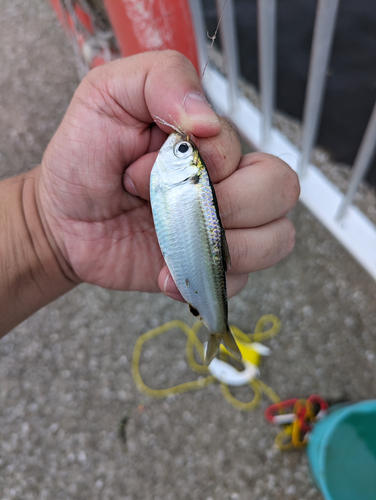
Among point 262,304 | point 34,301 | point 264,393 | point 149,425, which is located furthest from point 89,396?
point 262,304

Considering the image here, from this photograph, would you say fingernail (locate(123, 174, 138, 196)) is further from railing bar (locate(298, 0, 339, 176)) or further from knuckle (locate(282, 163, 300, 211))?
railing bar (locate(298, 0, 339, 176))

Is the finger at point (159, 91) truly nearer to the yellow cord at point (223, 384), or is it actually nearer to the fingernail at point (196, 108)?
the fingernail at point (196, 108)

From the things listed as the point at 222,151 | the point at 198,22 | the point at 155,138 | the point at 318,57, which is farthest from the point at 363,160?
the point at 198,22

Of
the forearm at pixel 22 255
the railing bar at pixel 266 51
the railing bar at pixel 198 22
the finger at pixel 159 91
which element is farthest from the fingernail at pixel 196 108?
the railing bar at pixel 198 22

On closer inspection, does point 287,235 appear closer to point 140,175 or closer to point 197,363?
point 140,175

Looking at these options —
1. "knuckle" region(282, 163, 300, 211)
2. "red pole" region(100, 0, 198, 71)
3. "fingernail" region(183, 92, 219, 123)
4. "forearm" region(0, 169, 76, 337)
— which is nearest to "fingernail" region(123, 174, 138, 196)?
"fingernail" region(183, 92, 219, 123)

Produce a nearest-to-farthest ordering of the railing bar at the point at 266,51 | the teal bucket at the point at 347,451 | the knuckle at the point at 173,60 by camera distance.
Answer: the knuckle at the point at 173,60, the teal bucket at the point at 347,451, the railing bar at the point at 266,51
